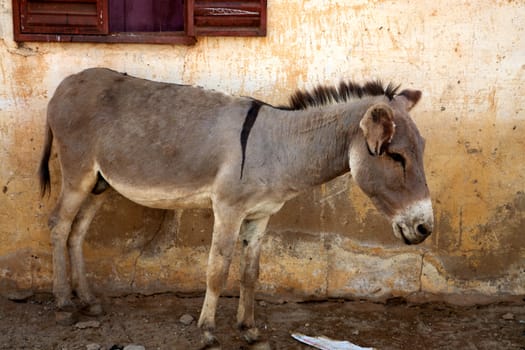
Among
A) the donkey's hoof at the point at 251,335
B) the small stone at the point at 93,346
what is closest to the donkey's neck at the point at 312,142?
the donkey's hoof at the point at 251,335

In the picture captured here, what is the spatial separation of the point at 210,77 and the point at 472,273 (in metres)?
2.47

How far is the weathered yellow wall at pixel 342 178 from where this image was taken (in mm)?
4648

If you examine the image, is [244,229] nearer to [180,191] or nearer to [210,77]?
[180,191]

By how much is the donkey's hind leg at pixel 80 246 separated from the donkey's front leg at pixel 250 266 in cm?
109

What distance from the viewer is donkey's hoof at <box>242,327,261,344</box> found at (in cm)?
421

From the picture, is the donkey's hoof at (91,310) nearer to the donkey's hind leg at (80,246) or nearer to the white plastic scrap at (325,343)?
the donkey's hind leg at (80,246)

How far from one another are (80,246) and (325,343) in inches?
72.6

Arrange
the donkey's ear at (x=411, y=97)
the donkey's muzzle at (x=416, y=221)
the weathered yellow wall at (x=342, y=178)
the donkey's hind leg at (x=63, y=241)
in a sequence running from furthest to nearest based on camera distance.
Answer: the weathered yellow wall at (x=342, y=178), the donkey's hind leg at (x=63, y=241), the donkey's ear at (x=411, y=97), the donkey's muzzle at (x=416, y=221)

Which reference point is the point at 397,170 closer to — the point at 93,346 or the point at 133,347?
the point at 133,347

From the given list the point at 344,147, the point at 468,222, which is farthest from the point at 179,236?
the point at 468,222

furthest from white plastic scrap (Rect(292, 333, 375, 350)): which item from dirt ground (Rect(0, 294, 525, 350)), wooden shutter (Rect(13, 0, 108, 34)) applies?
wooden shutter (Rect(13, 0, 108, 34))

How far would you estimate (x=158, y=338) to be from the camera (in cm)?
431

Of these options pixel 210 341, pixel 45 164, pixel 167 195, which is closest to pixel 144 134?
pixel 167 195

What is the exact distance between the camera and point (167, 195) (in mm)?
4129
